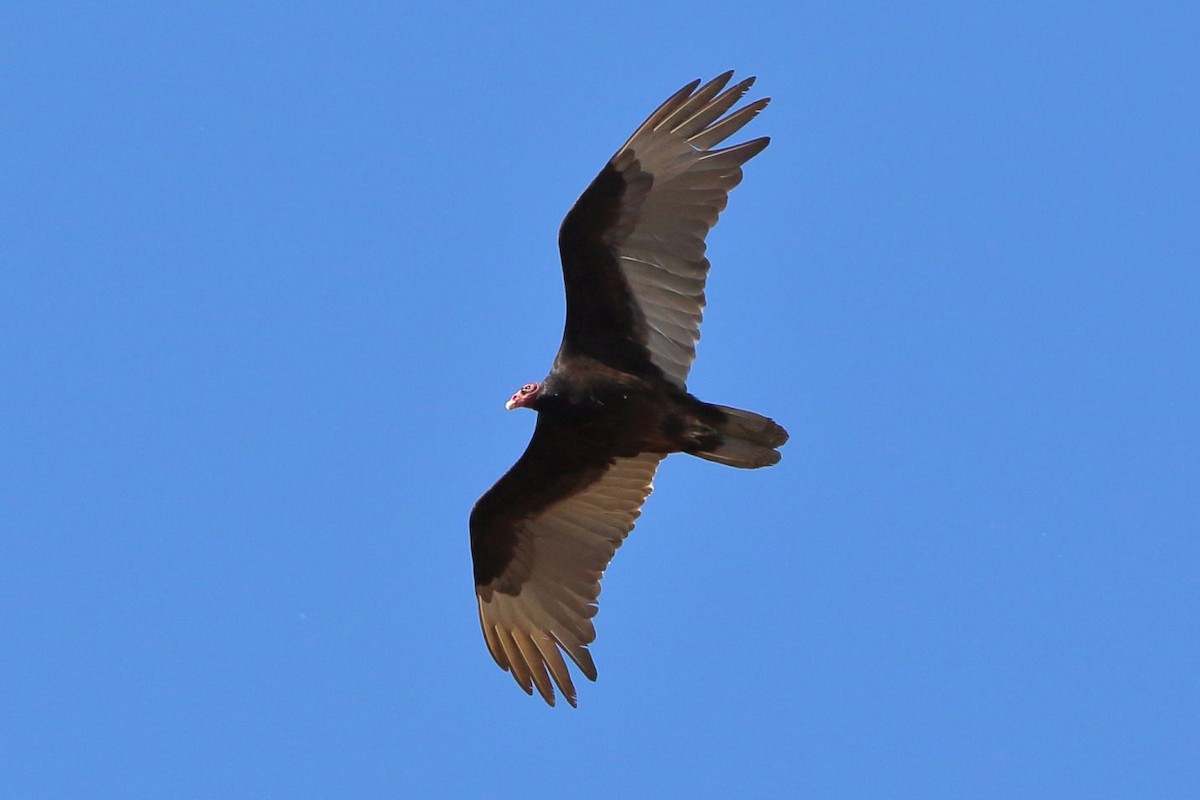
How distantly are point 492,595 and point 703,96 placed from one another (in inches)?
143

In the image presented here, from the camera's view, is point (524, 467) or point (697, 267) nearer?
point (697, 267)

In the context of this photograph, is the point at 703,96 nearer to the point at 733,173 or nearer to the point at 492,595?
the point at 733,173

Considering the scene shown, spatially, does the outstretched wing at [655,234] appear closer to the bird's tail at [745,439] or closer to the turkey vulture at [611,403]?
the turkey vulture at [611,403]

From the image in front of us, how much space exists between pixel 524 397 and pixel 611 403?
55 centimetres

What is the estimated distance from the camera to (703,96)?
1166cm

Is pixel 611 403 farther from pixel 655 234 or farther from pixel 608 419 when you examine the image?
pixel 655 234

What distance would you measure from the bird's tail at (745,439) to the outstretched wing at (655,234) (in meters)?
0.44

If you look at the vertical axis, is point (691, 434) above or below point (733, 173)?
below

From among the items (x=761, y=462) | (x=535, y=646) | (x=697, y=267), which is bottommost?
(x=535, y=646)

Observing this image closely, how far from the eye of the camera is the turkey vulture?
11.7 meters

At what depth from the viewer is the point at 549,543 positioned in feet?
41.7

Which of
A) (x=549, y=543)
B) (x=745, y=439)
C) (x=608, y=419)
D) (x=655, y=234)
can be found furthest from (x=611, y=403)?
(x=549, y=543)

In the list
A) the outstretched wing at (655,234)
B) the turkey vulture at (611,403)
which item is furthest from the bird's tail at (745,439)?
the outstretched wing at (655,234)

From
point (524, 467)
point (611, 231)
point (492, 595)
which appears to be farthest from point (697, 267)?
point (492, 595)
